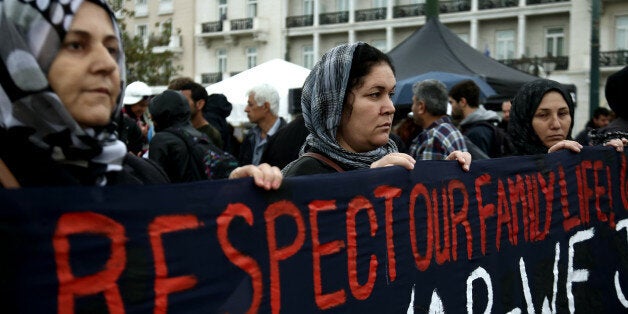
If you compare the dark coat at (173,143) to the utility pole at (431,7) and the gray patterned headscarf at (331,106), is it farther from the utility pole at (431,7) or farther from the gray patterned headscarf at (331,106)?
the utility pole at (431,7)

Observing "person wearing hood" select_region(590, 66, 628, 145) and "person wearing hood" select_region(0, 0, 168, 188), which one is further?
"person wearing hood" select_region(590, 66, 628, 145)

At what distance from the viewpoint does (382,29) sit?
38.2m

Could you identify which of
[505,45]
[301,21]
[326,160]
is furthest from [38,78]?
[301,21]

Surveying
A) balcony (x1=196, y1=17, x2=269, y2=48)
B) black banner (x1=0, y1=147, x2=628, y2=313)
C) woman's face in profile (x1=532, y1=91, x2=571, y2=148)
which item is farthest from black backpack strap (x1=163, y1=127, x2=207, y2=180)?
balcony (x1=196, y1=17, x2=269, y2=48)

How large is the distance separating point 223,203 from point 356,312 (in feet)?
2.12

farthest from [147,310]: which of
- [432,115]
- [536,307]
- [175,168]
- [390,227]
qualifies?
[432,115]

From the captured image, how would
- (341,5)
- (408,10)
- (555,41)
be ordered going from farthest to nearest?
(341,5), (408,10), (555,41)

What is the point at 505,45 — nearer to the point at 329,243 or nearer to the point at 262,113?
the point at 262,113

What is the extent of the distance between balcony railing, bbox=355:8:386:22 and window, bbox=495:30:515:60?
599cm

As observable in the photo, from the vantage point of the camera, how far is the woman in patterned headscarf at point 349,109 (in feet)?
8.98

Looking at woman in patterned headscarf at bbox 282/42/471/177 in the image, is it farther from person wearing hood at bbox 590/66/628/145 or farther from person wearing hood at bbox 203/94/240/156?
person wearing hood at bbox 203/94/240/156

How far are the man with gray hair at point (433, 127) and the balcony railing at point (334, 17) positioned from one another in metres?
34.6

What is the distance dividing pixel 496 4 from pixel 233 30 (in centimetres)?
1417

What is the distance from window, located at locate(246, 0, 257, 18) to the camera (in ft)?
142
